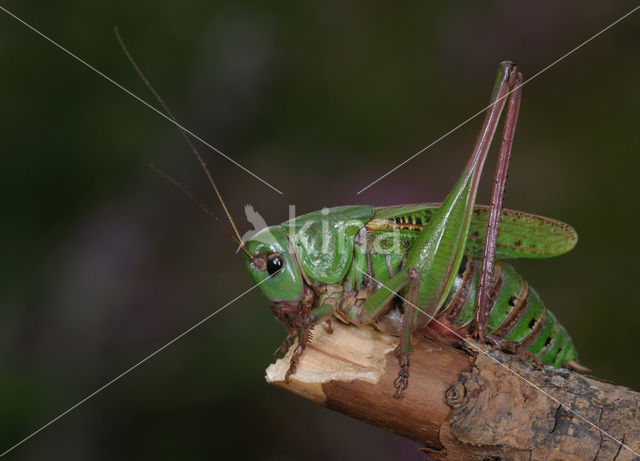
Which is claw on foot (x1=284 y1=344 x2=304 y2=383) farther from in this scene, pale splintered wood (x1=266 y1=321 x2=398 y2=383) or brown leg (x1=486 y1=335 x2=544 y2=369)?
brown leg (x1=486 y1=335 x2=544 y2=369)

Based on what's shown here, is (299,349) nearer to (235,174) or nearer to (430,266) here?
(430,266)

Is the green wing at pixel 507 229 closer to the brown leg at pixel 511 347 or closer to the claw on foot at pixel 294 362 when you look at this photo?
the brown leg at pixel 511 347

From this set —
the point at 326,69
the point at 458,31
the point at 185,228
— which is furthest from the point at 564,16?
the point at 185,228

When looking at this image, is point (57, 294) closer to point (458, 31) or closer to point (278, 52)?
point (278, 52)

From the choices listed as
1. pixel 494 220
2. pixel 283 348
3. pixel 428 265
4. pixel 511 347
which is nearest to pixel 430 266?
pixel 428 265

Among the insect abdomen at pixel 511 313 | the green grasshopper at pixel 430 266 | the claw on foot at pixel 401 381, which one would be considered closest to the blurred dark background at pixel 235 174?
the green grasshopper at pixel 430 266

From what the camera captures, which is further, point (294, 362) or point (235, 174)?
point (235, 174)

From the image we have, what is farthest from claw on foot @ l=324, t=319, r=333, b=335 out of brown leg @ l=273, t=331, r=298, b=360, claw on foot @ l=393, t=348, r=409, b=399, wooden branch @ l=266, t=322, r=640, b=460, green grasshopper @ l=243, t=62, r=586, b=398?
claw on foot @ l=393, t=348, r=409, b=399
